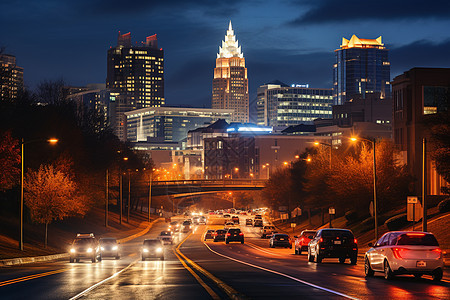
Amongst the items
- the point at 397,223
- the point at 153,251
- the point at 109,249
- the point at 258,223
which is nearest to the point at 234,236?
the point at 397,223

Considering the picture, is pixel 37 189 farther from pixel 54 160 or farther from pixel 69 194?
pixel 54 160

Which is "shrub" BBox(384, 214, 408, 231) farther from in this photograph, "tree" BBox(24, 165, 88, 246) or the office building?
"tree" BBox(24, 165, 88, 246)

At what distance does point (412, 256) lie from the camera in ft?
81.1

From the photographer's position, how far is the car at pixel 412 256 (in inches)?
974

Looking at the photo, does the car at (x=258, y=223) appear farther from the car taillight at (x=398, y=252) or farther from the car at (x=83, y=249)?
the car taillight at (x=398, y=252)

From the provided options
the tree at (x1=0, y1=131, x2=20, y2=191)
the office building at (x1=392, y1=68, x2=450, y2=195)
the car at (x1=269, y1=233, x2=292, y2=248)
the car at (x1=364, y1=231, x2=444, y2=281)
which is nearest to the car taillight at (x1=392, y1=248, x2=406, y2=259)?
the car at (x1=364, y1=231, x2=444, y2=281)

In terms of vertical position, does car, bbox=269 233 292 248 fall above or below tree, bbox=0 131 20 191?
below

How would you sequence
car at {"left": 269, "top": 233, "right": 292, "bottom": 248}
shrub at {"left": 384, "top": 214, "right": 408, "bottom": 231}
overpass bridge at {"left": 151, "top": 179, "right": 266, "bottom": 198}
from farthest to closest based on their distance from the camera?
overpass bridge at {"left": 151, "top": 179, "right": 266, "bottom": 198} < car at {"left": 269, "top": 233, "right": 292, "bottom": 248} < shrub at {"left": 384, "top": 214, "right": 408, "bottom": 231}

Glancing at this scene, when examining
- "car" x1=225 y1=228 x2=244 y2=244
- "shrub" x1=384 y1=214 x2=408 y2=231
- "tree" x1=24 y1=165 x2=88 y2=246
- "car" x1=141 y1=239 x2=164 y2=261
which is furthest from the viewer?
"car" x1=225 y1=228 x2=244 y2=244

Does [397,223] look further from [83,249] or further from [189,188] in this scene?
[189,188]

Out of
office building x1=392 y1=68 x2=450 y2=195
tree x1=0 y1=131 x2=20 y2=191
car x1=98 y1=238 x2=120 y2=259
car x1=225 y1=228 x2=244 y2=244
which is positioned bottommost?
car x1=225 y1=228 x2=244 y2=244

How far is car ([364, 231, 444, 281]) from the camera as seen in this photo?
2473cm

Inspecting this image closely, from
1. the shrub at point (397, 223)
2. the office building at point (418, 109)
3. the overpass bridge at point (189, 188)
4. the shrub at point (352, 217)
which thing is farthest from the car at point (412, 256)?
the overpass bridge at point (189, 188)

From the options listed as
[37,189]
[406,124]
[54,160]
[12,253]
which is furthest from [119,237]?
[12,253]
